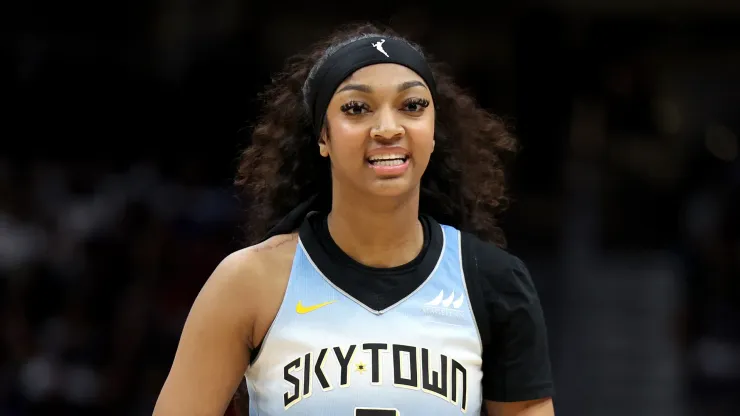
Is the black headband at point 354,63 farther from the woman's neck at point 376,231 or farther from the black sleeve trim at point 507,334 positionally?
the black sleeve trim at point 507,334

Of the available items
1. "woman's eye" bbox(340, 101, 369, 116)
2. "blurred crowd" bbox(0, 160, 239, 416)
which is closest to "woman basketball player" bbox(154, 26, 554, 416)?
"woman's eye" bbox(340, 101, 369, 116)

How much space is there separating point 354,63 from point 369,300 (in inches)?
19.2

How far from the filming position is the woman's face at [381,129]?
2.16 metres

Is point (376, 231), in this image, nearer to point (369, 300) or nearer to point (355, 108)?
point (369, 300)

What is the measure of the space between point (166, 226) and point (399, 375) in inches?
122

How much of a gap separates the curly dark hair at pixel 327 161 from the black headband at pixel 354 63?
0.40 feet

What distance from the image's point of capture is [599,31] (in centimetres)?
594

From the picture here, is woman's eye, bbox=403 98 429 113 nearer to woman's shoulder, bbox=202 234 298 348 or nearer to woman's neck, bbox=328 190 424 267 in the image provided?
woman's neck, bbox=328 190 424 267

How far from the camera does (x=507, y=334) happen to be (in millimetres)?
2248

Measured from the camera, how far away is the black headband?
87.3 inches

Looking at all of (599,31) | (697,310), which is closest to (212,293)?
(697,310)

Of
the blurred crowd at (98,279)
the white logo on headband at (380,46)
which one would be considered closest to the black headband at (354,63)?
the white logo on headband at (380,46)

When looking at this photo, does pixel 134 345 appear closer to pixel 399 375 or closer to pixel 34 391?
pixel 34 391

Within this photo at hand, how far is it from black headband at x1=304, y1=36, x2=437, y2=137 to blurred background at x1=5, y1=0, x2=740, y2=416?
2595mm
